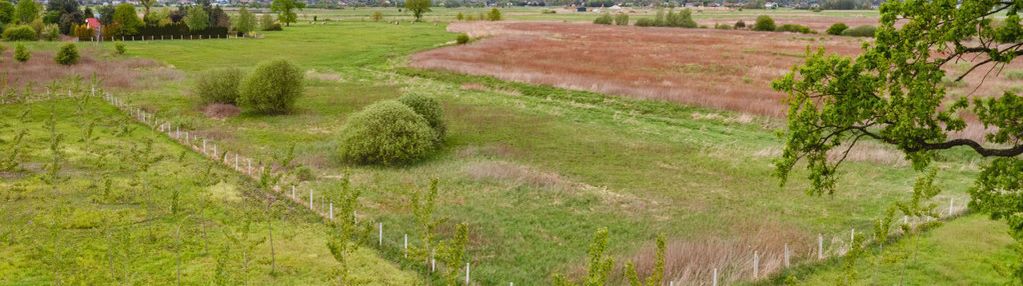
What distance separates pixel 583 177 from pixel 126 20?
3180 inches

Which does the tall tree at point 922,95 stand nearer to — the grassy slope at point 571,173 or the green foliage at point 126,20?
the grassy slope at point 571,173

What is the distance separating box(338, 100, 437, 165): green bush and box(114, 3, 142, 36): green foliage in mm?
71802

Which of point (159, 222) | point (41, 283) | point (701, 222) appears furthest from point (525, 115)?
point (41, 283)

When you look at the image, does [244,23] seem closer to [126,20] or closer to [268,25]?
[268,25]

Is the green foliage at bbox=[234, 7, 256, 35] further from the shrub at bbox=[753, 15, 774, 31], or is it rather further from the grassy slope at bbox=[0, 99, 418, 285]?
the shrub at bbox=[753, 15, 774, 31]

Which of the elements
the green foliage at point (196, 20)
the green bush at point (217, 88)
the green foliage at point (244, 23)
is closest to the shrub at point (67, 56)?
the green bush at point (217, 88)

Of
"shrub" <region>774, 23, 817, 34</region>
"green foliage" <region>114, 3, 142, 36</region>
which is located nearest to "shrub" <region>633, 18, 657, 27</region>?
"shrub" <region>774, 23, 817, 34</region>

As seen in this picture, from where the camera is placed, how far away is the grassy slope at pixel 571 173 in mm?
20562

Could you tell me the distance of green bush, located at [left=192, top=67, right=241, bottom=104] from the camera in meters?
42.5

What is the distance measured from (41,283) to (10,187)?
938 centimetres

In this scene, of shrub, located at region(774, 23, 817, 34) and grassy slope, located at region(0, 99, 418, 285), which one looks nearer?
grassy slope, located at region(0, 99, 418, 285)

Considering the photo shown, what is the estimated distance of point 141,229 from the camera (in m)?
20.1

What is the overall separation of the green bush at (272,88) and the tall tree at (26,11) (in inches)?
2702

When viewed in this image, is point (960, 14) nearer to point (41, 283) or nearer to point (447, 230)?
point (447, 230)
